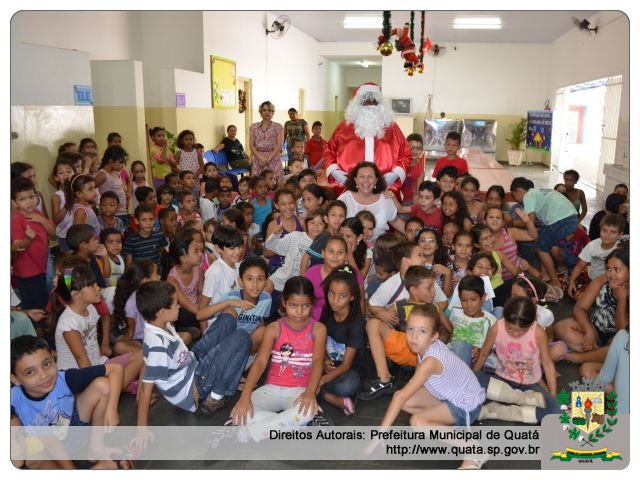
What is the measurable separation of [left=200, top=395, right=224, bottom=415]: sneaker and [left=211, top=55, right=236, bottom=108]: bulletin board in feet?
23.7

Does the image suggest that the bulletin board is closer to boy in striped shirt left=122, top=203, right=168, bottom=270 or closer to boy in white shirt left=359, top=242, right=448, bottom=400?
boy in striped shirt left=122, top=203, right=168, bottom=270

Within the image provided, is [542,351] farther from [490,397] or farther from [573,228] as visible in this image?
[573,228]

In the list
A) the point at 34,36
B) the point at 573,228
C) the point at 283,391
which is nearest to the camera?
the point at 283,391

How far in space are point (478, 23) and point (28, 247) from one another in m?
11.5

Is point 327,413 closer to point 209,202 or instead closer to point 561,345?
point 561,345

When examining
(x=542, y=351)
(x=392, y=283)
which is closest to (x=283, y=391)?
(x=392, y=283)

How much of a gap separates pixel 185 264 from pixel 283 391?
3.73 ft

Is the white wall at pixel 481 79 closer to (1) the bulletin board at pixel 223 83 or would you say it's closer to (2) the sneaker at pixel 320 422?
(1) the bulletin board at pixel 223 83

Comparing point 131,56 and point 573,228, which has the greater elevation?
point 131,56

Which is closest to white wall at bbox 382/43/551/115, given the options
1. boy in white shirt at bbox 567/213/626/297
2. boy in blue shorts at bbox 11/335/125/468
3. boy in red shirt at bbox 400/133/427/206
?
boy in red shirt at bbox 400/133/427/206

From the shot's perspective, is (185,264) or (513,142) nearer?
(185,264)

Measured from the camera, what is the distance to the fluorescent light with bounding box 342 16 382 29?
12.3 m

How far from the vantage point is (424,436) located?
2.42 metres

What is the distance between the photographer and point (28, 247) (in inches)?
135
